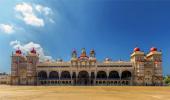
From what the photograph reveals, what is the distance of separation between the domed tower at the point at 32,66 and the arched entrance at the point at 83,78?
13.8 meters

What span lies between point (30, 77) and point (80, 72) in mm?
15828

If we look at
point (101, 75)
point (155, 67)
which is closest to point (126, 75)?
point (101, 75)

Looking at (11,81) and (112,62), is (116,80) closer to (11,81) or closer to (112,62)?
(112,62)

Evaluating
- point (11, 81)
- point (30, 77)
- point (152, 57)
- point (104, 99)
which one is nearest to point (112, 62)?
point (152, 57)

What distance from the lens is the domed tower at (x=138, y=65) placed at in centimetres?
7975

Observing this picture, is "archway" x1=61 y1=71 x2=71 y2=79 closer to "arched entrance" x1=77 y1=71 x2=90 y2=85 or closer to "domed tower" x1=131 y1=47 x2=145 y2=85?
"arched entrance" x1=77 y1=71 x2=90 y2=85

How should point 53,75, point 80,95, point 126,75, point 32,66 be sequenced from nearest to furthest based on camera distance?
1. point 80,95
2. point 32,66
3. point 126,75
4. point 53,75

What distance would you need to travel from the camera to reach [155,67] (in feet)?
264

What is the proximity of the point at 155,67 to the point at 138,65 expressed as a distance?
16.8ft

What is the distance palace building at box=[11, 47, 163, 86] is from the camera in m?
80.3

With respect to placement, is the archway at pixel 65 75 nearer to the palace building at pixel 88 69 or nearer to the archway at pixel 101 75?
the palace building at pixel 88 69

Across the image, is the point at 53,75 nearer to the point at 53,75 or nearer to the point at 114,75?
the point at 53,75

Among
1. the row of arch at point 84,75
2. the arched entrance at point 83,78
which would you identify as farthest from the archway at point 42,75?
the arched entrance at point 83,78

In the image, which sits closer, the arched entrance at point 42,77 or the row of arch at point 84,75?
the arched entrance at point 42,77
